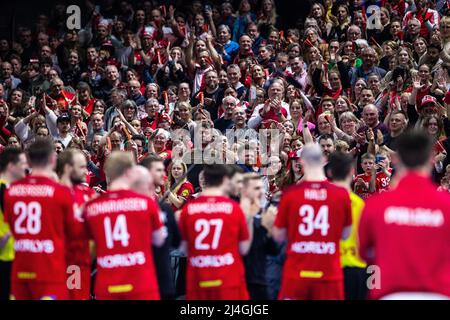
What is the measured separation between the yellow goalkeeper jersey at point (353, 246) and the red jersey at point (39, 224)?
2.70 metres

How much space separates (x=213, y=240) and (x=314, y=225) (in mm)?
917

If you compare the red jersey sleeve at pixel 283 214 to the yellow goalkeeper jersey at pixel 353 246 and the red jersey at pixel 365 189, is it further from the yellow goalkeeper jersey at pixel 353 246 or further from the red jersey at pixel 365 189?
the red jersey at pixel 365 189

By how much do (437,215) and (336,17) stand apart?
11803 mm

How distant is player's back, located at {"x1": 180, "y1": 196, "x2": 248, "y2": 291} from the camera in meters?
9.51

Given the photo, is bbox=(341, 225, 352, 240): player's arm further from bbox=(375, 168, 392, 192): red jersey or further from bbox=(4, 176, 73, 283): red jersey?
bbox=(375, 168, 392, 192): red jersey

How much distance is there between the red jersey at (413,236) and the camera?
7449 millimetres

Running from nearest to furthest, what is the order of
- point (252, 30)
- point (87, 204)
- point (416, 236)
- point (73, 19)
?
1. point (416, 236)
2. point (87, 204)
3. point (252, 30)
4. point (73, 19)

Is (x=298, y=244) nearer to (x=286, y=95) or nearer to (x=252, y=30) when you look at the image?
(x=286, y=95)

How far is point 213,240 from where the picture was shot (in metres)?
9.57

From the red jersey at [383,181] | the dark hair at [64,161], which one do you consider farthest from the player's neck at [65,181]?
the red jersey at [383,181]

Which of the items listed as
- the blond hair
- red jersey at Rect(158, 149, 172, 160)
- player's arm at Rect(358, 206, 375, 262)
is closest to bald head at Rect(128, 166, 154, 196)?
the blond hair

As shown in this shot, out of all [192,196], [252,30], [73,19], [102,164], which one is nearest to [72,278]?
[192,196]

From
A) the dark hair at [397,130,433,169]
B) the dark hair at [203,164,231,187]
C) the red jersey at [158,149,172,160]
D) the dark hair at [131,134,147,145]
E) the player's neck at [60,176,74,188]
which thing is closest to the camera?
the dark hair at [397,130,433,169]
